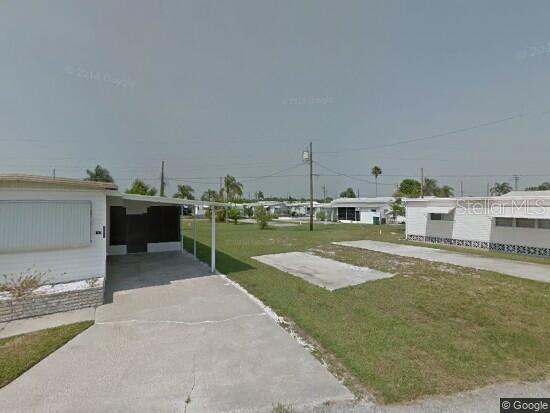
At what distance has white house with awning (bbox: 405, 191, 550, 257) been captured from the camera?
41.3ft

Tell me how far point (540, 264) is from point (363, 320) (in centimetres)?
989

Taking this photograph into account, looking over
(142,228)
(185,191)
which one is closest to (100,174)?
(185,191)

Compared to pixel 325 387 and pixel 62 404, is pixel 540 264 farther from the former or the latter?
pixel 62 404

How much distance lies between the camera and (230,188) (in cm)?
4112

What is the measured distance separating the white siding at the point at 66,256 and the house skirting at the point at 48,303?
Answer: 0.80 metres

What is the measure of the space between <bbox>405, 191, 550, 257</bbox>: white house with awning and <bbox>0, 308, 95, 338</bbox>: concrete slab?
1595cm

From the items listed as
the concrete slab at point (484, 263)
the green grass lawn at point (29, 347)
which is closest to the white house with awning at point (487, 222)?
the concrete slab at point (484, 263)

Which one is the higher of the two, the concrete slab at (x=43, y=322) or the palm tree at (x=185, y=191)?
the palm tree at (x=185, y=191)

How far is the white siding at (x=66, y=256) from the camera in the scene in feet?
19.1

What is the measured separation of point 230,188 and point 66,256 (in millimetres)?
35036

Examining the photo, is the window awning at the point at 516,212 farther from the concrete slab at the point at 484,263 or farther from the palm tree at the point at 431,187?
the palm tree at the point at 431,187

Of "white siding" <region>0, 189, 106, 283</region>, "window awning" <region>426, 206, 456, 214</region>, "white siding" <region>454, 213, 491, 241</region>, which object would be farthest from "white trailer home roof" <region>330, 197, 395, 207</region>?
"white siding" <region>0, 189, 106, 283</region>

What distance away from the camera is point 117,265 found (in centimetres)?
981

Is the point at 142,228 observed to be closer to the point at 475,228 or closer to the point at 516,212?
the point at 475,228
